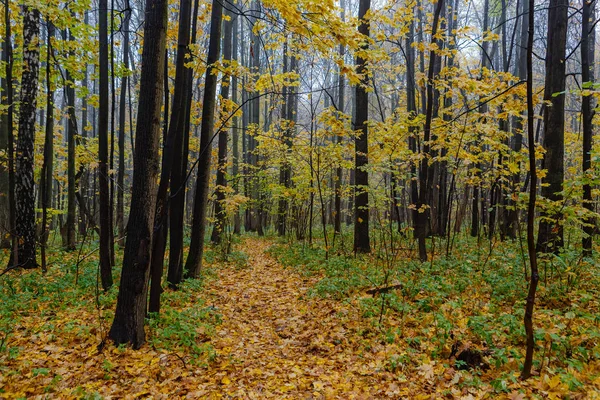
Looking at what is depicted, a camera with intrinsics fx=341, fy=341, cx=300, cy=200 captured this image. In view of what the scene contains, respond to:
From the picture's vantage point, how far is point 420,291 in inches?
249

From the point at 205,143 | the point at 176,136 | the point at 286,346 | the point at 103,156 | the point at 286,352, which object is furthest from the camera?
the point at 205,143

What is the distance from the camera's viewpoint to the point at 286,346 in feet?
16.8

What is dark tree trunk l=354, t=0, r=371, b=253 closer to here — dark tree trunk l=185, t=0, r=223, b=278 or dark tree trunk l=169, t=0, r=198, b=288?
dark tree trunk l=185, t=0, r=223, b=278

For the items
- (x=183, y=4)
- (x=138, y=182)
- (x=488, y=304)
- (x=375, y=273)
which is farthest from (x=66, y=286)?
(x=488, y=304)

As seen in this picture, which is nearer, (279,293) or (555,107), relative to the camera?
(555,107)

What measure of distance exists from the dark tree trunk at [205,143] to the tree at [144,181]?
3043 mm

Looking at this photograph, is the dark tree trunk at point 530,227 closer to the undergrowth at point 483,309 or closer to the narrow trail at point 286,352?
the undergrowth at point 483,309

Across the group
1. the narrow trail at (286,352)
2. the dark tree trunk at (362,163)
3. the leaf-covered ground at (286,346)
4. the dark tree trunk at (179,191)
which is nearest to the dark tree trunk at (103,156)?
the leaf-covered ground at (286,346)

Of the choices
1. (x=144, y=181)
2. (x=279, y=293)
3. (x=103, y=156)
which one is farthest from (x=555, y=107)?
(x=103, y=156)

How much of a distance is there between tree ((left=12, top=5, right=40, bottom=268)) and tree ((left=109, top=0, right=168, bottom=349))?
540cm

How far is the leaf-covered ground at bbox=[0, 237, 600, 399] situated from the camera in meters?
3.67

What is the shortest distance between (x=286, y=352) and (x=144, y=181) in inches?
122

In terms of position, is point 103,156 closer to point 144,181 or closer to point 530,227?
point 144,181

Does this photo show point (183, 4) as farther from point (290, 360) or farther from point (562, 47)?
point (562, 47)
